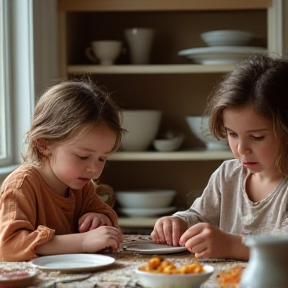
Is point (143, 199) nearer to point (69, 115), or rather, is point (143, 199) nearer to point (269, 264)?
point (69, 115)

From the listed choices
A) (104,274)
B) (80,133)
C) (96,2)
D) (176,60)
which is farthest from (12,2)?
(104,274)

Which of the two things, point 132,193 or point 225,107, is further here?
point 132,193

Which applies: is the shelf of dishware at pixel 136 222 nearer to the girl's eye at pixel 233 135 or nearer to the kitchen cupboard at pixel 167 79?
the kitchen cupboard at pixel 167 79

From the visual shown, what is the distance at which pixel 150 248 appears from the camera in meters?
1.64

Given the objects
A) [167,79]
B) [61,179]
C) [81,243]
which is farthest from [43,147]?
[167,79]

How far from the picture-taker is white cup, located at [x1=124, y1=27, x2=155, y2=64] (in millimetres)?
3025

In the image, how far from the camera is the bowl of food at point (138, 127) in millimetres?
2947

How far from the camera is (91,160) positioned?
1.70m

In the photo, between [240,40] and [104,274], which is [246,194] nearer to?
[104,274]

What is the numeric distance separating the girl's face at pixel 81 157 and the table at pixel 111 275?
23cm

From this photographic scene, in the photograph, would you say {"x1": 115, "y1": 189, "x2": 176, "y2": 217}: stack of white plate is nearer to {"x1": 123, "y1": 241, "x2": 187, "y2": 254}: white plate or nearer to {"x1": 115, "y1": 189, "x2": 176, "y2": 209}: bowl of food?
{"x1": 115, "y1": 189, "x2": 176, "y2": 209}: bowl of food

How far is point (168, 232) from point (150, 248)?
Result: 0.31 feet

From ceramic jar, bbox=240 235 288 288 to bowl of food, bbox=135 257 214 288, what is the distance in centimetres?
12

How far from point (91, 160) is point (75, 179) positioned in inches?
2.5
